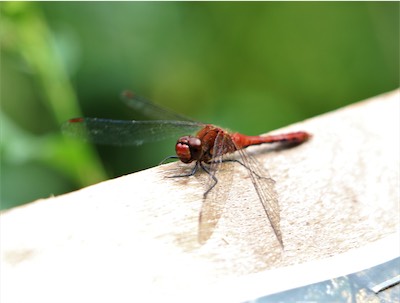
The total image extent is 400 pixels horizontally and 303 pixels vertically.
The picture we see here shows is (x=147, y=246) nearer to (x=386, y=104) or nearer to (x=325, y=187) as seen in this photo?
(x=325, y=187)

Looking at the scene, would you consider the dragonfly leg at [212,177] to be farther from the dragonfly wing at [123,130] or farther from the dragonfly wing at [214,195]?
the dragonfly wing at [123,130]

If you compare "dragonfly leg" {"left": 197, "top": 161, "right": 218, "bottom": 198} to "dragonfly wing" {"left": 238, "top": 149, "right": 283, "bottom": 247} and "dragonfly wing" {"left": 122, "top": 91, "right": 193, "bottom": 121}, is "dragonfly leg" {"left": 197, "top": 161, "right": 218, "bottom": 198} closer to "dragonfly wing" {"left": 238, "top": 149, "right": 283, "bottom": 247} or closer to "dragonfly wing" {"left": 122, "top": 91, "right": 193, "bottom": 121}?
"dragonfly wing" {"left": 238, "top": 149, "right": 283, "bottom": 247}

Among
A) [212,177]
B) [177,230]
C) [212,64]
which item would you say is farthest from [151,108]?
[177,230]

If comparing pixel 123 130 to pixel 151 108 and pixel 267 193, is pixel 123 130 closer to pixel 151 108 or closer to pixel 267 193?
pixel 151 108

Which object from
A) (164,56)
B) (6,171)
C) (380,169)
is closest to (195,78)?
(164,56)

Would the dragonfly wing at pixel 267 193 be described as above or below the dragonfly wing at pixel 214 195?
below

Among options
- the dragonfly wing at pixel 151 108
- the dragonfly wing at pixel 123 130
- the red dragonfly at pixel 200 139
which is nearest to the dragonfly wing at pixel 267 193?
the red dragonfly at pixel 200 139
